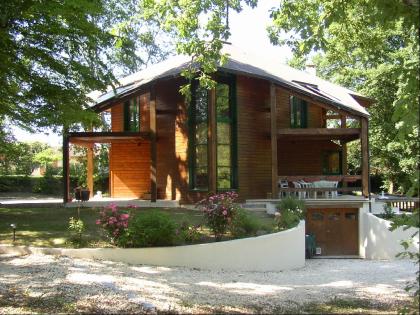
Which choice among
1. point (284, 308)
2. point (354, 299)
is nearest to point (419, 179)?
point (284, 308)

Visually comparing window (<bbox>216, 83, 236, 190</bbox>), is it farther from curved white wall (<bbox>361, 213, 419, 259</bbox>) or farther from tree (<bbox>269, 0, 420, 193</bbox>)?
curved white wall (<bbox>361, 213, 419, 259</bbox>)

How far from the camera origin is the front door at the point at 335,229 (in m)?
21.4

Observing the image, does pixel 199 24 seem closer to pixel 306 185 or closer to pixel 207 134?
pixel 207 134

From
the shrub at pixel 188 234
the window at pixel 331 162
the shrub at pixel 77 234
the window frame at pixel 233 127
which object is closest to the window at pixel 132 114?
the window frame at pixel 233 127

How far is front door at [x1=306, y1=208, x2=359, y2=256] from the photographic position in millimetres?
21438

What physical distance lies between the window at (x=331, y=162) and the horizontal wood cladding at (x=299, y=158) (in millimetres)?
1120

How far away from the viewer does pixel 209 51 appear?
1371cm

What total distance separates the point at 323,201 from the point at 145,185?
27.7ft

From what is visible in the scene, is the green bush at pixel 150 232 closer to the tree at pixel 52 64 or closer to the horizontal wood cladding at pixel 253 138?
the tree at pixel 52 64

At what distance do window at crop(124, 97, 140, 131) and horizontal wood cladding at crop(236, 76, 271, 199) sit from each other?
16.8 feet

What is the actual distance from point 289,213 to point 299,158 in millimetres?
8617

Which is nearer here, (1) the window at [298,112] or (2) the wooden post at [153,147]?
(2) the wooden post at [153,147]

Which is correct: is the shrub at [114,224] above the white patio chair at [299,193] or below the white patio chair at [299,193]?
below

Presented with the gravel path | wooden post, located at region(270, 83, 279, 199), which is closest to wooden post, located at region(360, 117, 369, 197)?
wooden post, located at region(270, 83, 279, 199)
